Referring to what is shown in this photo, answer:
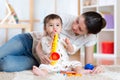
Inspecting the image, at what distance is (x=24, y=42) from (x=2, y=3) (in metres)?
1.72

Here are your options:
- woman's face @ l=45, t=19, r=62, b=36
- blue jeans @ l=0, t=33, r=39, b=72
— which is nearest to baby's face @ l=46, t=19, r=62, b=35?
woman's face @ l=45, t=19, r=62, b=36

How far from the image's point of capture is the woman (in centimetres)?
134

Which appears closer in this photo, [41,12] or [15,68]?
[15,68]

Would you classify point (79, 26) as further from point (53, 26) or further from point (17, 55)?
point (17, 55)

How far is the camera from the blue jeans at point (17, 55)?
135 centimetres

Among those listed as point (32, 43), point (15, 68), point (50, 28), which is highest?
point (50, 28)

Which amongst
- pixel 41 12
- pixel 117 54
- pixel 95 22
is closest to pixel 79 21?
pixel 95 22

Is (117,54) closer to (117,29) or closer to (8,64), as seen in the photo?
(117,29)

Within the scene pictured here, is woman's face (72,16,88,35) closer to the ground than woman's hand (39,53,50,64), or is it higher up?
higher up

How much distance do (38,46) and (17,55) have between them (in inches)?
6.8

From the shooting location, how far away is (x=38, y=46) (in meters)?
1.39

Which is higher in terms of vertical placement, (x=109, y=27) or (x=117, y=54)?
(x=109, y=27)

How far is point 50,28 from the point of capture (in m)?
1.32

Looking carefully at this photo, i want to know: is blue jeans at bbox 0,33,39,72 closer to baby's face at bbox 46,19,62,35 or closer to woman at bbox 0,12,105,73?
woman at bbox 0,12,105,73
